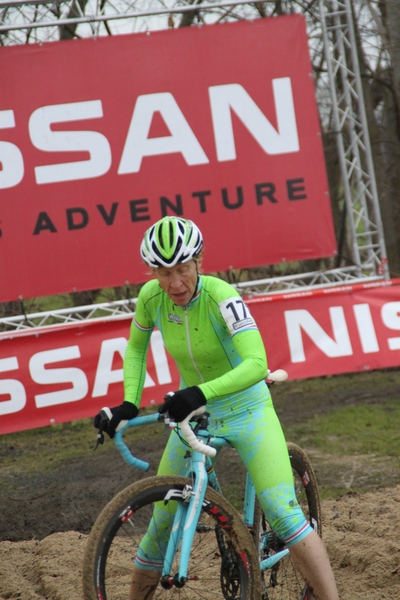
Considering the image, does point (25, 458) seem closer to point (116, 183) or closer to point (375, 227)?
point (116, 183)

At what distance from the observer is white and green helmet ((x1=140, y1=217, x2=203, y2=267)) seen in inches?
139

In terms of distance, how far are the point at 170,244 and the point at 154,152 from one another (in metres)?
5.27

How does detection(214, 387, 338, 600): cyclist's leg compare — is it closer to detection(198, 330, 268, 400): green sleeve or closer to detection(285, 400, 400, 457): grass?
detection(198, 330, 268, 400): green sleeve

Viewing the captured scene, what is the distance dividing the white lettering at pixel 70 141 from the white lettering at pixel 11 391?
7.22 feet

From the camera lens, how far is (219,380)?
11.1 ft

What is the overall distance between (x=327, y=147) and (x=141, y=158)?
451cm

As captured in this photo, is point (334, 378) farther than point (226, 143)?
Yes

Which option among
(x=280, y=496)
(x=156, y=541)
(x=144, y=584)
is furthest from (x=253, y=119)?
(x=144, y=584)

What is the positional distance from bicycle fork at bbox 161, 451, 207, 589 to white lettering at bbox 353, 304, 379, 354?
17.7ft

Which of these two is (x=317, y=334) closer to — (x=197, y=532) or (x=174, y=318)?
(x=174, y=318)

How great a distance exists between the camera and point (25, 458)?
8.23 meters

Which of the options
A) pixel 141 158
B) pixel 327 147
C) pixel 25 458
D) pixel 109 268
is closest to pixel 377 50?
pixel 327 147

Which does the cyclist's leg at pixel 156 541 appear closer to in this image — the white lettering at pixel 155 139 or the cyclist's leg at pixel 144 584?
the cyclist's leg at pixel 144 584

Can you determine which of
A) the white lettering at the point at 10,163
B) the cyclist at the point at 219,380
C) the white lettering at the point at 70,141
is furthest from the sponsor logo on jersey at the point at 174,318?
the white lettering at the point at 10,163
